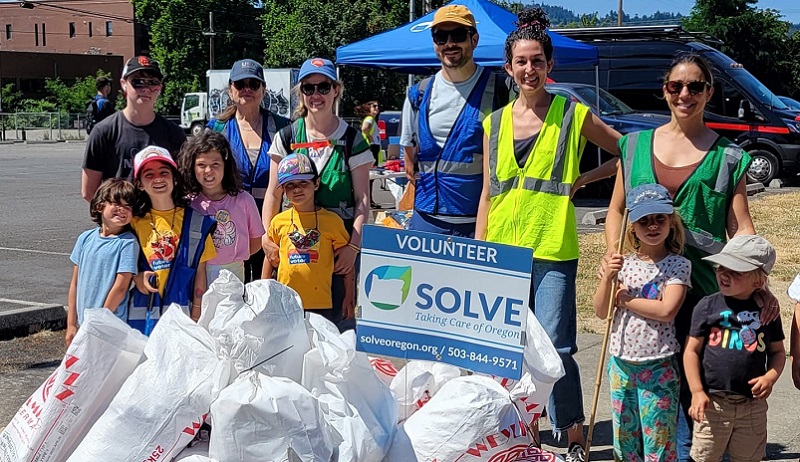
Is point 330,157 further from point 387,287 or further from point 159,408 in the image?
point 159,408

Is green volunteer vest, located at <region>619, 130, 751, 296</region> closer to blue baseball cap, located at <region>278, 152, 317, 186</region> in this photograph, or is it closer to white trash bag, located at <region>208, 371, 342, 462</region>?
blue baseball cap, located at <region>278, 152, 317, 186</region>

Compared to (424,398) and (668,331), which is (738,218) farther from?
(424,398)

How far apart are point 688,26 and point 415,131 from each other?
41.3 m

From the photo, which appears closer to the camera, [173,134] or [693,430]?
[693,430]

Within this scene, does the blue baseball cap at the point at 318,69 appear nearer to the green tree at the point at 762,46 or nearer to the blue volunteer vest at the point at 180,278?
the blue volunteer vest at the point at 180,278

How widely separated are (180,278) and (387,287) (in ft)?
4.32

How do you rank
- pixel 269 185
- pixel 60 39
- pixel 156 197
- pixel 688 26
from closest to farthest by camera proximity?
pixel 156 197 < pixel 269 185 < pixel 688 26 < pixel 60 39

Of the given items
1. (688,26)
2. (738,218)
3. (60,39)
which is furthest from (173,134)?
(60,39)

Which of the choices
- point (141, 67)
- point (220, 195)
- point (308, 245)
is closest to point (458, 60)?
point (308, 245)

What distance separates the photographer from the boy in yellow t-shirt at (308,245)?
16.4 ft

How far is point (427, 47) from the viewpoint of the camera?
1354cm

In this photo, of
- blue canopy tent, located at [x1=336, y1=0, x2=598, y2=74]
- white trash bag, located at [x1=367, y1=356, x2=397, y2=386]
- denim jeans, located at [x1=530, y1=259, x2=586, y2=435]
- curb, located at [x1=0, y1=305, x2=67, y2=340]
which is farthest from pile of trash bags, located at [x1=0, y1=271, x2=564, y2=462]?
blue canopy tent, located at [x1=336, y1=0, x2=598, y2=74]

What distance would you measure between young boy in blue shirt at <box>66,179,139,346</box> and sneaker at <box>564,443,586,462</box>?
2.21 meters

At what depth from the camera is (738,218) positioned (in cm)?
401
